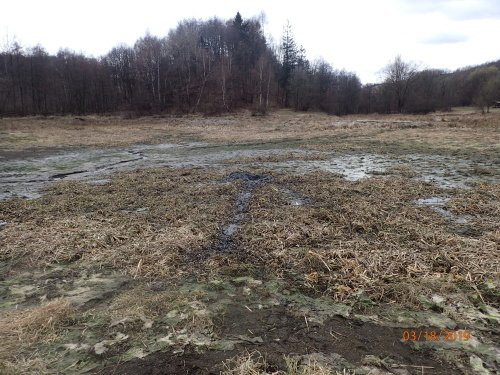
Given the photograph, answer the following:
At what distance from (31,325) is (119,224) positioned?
3.29 meters

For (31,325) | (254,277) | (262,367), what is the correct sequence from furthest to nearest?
1. (254,277)
2. (31,325)
3. (262,367)

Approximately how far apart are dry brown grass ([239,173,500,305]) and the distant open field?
0.03m

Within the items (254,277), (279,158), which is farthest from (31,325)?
(279,158)

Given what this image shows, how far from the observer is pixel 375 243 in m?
5.38

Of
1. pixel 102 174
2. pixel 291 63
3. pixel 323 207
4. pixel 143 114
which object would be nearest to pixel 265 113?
pixel 143 114

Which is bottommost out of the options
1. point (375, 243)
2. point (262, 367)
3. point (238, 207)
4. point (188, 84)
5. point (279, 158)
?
point (262, 367)

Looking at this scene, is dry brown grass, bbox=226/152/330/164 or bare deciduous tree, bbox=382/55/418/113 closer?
dry brown grass, bbox=226/152/330/164

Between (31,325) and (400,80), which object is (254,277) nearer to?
(31,325)

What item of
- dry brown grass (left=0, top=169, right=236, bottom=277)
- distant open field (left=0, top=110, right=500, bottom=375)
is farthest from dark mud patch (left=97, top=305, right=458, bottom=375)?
dry brown grass (left=0, top=169, right=236, bottom=277)

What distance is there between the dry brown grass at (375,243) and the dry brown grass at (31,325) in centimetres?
270

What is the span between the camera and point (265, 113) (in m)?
49.1

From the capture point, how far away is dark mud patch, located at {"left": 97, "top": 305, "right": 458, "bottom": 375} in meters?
2.85
